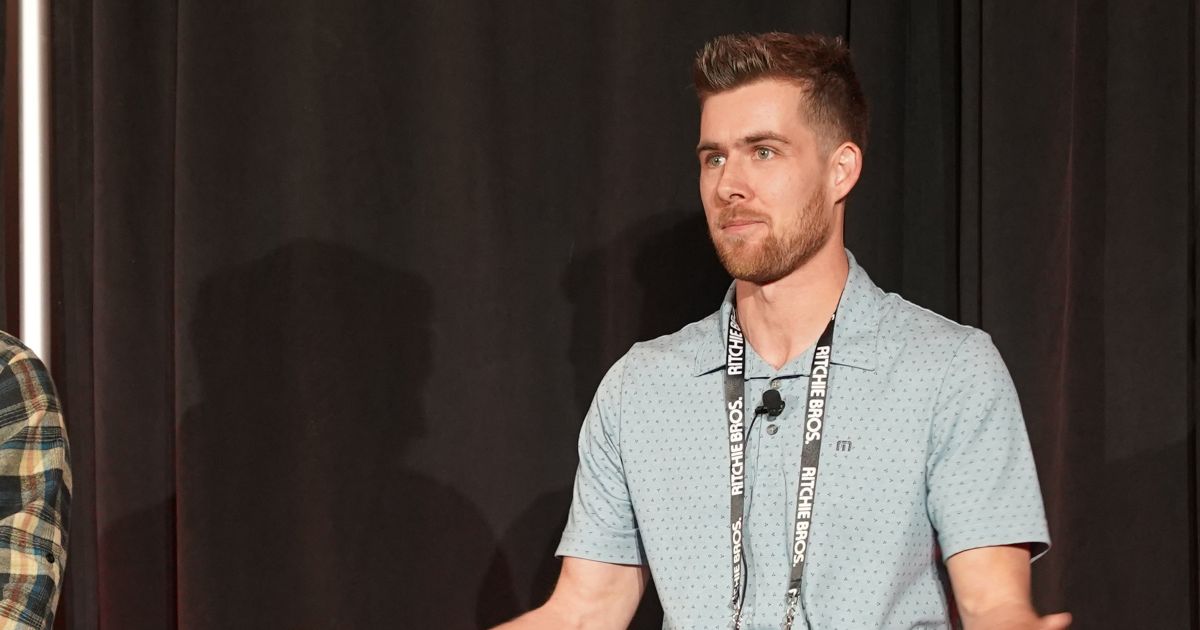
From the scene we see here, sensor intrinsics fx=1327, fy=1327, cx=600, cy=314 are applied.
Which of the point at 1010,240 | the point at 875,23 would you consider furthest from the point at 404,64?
the point at 1010,240

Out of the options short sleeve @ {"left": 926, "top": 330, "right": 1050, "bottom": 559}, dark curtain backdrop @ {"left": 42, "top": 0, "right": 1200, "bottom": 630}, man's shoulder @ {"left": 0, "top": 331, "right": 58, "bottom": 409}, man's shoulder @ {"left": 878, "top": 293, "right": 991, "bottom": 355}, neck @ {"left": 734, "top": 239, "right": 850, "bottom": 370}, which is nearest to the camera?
man's shoulder @ {"left": 0, "top": 331, "right": 58, "bottom": 409}

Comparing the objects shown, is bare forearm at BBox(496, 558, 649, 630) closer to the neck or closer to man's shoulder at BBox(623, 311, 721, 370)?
man's shoulder at BBox(623, 311, 721, 370)

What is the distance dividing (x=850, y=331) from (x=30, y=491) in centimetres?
135

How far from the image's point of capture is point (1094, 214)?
270cm

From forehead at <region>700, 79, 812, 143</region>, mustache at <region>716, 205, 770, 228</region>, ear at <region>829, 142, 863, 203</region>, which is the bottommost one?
mustache at <region>716, 205, 770, 228</region>

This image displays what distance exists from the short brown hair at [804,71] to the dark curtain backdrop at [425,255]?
0.56 m

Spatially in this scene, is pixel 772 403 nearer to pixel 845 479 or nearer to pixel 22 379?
pixel 845 479

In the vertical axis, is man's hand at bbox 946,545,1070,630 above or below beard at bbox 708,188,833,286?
below

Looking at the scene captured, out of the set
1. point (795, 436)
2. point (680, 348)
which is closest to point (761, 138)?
point (680, 348)

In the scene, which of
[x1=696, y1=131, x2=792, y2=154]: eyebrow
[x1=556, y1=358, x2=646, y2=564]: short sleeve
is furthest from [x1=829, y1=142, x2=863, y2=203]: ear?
[x1=556, y1=358, x2=646, y2=564]: short sleeve

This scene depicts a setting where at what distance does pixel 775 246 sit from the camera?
7.56 feet

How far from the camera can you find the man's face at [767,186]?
Result: 7.57 feet

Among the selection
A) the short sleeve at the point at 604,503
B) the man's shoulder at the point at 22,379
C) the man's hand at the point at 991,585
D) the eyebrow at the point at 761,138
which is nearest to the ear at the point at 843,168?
the eyebrow at the point at 761,138

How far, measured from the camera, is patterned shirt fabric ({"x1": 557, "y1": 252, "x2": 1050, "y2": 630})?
2.14 metres
